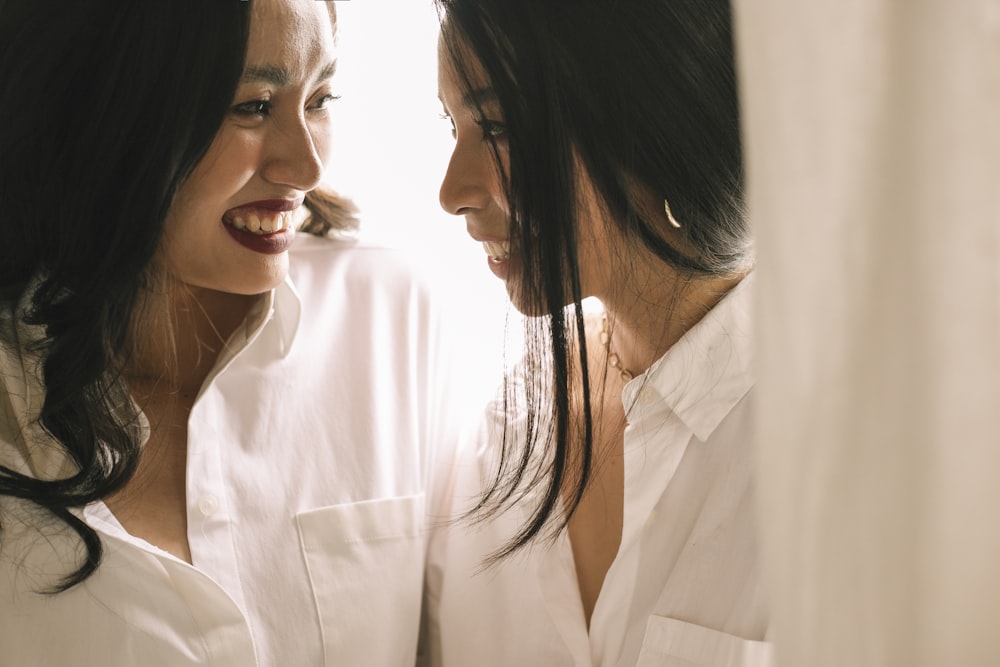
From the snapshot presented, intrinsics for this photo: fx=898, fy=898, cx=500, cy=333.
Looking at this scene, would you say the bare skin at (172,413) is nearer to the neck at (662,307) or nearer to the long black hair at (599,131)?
the long black hair at (599,131)

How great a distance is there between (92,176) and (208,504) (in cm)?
43

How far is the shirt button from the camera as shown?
3.68 ft

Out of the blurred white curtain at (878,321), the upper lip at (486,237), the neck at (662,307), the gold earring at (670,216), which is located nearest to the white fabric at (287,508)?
the upper lip at (486,237)

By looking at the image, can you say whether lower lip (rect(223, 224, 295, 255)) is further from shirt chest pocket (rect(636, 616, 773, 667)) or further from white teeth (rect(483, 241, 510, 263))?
shirt chest pocket (rect(636, 616, 773, 667))

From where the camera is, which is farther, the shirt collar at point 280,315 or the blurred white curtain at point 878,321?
the shirt collar at point 280,315

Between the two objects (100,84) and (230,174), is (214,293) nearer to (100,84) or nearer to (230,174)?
(230,174)

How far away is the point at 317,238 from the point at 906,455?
112 cm

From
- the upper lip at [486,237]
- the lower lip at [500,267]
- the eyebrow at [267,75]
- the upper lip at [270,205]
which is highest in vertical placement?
the eyebrow at [267,75]

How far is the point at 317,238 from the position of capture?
56.4 inches

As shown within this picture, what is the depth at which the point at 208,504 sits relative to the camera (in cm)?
113

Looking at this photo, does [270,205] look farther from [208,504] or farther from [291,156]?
[208,504]

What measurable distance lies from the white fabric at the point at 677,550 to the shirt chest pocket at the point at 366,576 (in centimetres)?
14

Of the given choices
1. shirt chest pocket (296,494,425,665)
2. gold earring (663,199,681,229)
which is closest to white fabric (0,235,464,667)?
shirt chest pocket (296,494,425,665)

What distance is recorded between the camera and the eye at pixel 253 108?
1.13m
